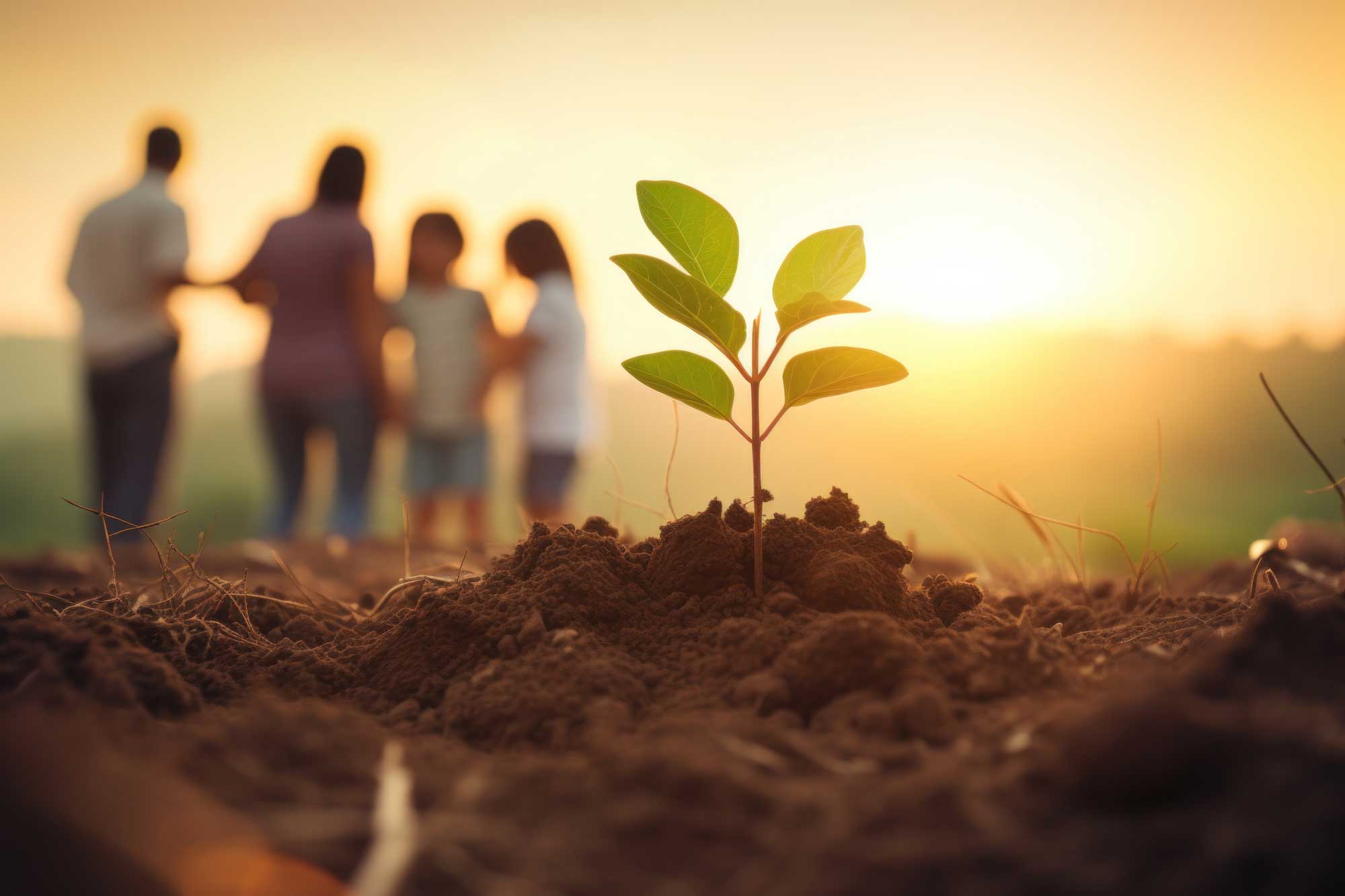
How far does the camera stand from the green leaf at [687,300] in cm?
138

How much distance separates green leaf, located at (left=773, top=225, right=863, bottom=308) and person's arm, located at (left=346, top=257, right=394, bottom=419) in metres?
4.32

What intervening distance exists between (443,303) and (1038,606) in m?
4.45

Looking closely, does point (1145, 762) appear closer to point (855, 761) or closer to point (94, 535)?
point (855, 761)

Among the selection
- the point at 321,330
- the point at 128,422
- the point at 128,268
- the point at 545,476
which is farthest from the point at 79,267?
the point at 545,476

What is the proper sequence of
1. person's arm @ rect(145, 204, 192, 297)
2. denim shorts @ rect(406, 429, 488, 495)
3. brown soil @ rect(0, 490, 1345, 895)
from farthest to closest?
denim shorts @ rect(406, 429, 488, 495) < person's arm @ rect(145, 204, 192, 297) < brown soil @ rect(0, 490, 1345, 895)

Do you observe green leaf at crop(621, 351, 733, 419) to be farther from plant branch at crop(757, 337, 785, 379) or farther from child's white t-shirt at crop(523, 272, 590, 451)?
child's white t-shirt at crop(523, 272, 590, 451)

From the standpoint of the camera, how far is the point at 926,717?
1056 millimetres

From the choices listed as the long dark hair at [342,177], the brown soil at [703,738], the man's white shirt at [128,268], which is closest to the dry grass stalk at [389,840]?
the brown soil at [703,738]

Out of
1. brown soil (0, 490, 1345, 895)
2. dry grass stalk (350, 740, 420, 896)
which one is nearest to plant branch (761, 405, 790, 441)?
brown soil (0, 490, 1345, 895)

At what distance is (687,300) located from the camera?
1.42m

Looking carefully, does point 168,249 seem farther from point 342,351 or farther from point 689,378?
point 689,378

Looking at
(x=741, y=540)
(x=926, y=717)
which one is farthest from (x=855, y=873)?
(x=741, y=540)

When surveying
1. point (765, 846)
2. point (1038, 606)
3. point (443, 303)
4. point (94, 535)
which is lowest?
point (94, 535)

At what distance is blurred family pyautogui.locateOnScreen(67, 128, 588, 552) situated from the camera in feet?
17.0
